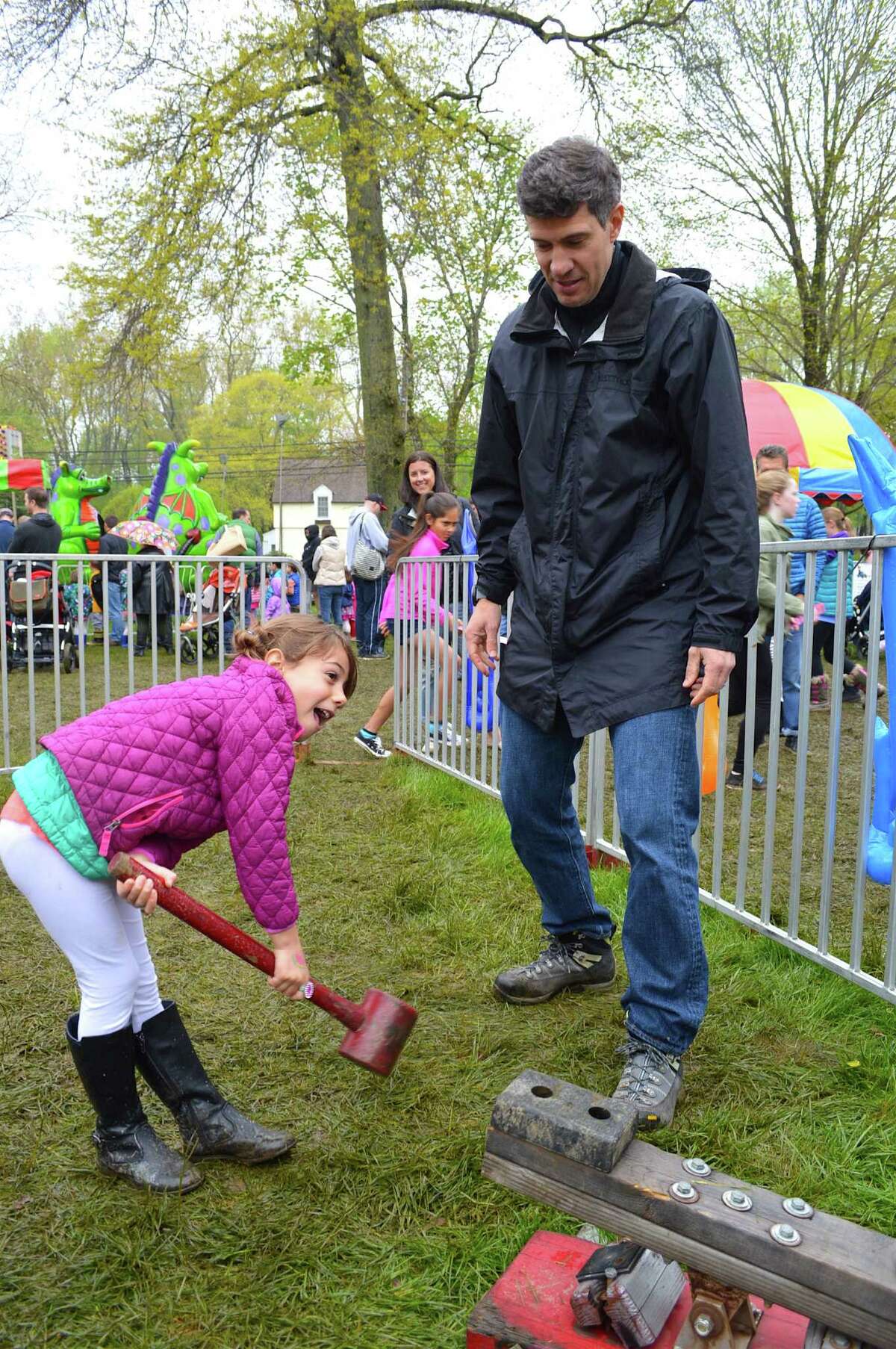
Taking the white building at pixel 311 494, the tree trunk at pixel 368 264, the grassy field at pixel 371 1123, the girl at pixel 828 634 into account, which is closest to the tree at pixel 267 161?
the tree trunk at pixel 368 264

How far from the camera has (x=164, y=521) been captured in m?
15.6

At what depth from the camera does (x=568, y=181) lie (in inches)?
89.1

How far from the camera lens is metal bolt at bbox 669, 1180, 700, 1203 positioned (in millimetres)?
1407

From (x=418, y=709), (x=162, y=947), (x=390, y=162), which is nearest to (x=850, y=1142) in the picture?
(x=162, y=947)

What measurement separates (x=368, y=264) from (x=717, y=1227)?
1396 centimetres

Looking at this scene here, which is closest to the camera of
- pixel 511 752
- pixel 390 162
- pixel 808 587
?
pixel 511 752

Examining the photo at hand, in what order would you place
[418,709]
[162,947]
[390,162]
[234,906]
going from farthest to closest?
[390,162], [418,709], [234,906], [162,947]

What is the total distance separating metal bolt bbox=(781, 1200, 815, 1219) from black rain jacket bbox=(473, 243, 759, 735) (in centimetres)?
117

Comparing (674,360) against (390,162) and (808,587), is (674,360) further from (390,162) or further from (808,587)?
(390,162)

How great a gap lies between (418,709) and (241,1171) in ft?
12.9

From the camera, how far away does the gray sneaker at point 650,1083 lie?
93.2 inches

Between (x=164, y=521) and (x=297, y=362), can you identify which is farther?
(x=297, y=362)

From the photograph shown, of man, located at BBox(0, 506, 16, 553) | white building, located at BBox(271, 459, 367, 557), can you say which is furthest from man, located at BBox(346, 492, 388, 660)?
white building, located at BBox(271, 459, 367, 557)

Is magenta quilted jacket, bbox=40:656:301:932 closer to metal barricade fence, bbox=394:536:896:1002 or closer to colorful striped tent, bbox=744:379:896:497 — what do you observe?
metal barricade fence, bbox=394:536:896:1002
